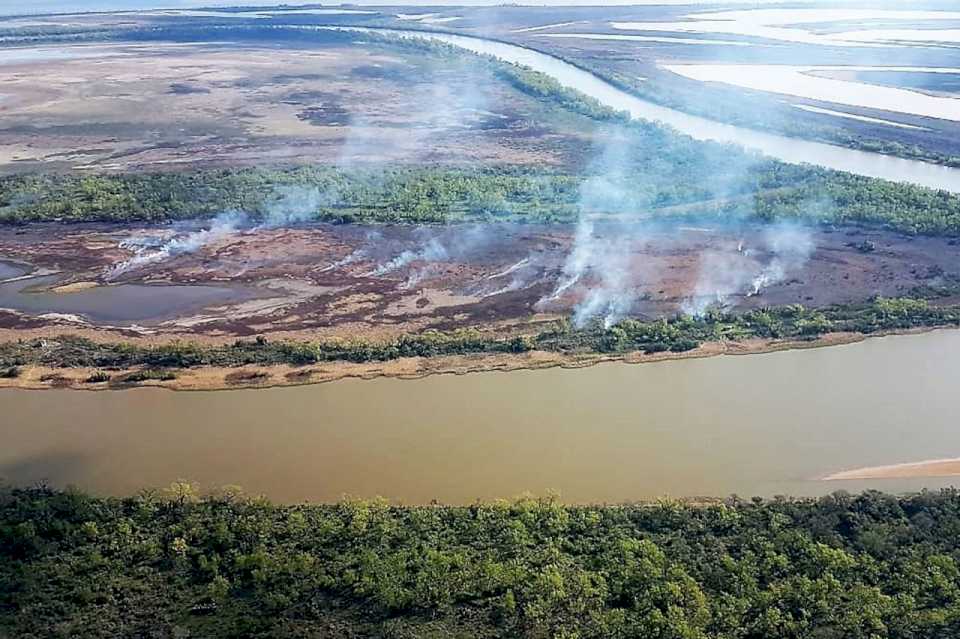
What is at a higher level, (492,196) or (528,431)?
(492,196)

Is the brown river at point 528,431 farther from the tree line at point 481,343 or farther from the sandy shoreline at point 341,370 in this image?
the tree line at point 481,343

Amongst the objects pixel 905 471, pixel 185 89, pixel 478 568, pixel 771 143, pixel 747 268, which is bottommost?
pixel 478 568

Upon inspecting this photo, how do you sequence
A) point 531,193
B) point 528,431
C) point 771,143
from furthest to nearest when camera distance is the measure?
1. point 771,143
2. point 531,193
3. point 528,431

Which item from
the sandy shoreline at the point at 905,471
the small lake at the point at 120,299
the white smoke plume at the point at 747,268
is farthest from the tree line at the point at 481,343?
the sandy shoreline at the point at 905,471

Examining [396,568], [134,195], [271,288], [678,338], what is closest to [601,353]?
[678,338]

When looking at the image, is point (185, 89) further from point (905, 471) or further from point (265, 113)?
point (905, 471)

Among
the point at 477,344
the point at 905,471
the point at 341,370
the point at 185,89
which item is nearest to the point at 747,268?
the point at 477,344
